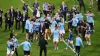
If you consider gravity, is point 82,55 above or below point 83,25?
below

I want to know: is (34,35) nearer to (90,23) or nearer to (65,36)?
(65,36)

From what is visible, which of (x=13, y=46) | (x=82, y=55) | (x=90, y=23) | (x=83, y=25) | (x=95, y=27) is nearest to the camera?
(x=13, y=46)

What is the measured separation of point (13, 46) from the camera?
84.0 feet

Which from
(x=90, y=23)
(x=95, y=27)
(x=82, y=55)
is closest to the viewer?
(x=82, y=55)

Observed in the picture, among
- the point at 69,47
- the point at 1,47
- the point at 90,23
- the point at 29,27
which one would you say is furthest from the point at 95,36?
the point at 1,47

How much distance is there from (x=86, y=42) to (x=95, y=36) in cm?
222

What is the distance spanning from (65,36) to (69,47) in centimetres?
313

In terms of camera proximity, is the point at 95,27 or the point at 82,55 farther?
the point at 95,27

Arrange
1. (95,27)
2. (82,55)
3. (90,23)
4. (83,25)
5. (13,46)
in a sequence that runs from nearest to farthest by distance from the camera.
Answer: (13,46), (82,55), (83,25), (90,23), (95,27)

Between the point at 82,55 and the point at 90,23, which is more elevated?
the point at 90,23

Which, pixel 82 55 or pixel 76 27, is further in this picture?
pixel 76 27

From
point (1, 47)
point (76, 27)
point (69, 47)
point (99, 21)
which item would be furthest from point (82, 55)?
point (99, 21)

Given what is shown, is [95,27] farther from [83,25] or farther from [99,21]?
[83,25]

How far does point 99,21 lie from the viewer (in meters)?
37.5
